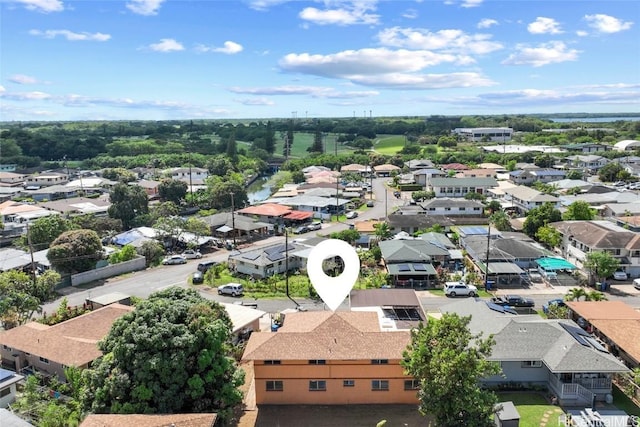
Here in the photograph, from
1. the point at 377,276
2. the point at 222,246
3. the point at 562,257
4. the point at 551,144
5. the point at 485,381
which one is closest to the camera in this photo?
the point at 485,381

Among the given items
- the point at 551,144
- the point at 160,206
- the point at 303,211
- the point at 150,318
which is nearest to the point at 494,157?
the point at 551,144

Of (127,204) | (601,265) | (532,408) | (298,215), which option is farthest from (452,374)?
(127,204)

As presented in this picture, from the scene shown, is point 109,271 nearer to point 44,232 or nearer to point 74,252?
point 74,252

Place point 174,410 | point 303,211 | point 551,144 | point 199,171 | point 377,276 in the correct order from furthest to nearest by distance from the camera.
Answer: point 551,144 → point 199,171 → point 303,211 → point 377,276 → point 174,410

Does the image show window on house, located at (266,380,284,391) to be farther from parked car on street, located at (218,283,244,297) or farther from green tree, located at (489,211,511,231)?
green tree, located at (489,211,511,231)

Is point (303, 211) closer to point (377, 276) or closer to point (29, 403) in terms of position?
point (377, 276)

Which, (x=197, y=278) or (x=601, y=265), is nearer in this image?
(x=601, y=265)

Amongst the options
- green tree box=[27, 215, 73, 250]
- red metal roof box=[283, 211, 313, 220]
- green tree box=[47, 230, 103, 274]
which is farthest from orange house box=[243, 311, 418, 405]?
red metal roof box=[283, 211, 313, 220]
